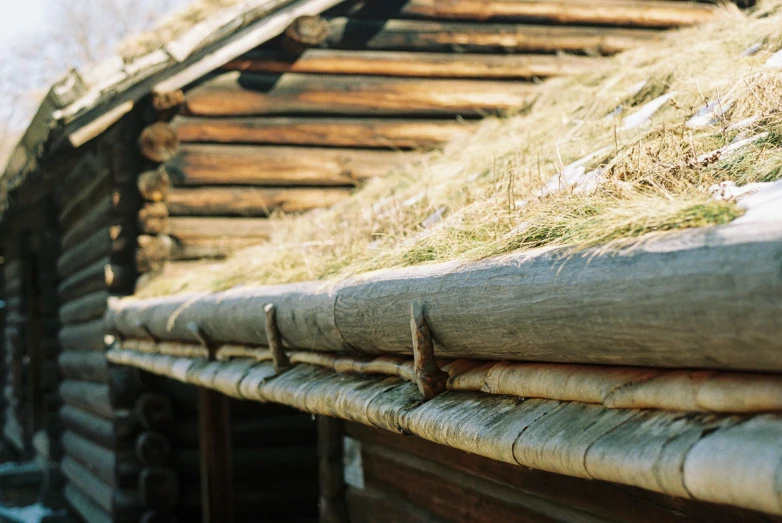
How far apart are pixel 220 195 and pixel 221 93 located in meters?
0.70

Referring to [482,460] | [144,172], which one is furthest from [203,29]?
[482,460]

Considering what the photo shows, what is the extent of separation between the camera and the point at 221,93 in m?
6.74

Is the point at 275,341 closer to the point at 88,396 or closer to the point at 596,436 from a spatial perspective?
the point at 596,436

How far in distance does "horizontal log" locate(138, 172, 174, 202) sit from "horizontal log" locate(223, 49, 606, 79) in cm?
87

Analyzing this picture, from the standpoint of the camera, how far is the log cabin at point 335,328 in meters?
1.67

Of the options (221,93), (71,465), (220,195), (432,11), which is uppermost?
(432,11)

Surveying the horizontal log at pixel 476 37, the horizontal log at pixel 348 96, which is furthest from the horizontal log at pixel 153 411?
the horizontal log at pixel 476 37

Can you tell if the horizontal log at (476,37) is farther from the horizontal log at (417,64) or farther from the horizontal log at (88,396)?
the horizontal log at (88,396)

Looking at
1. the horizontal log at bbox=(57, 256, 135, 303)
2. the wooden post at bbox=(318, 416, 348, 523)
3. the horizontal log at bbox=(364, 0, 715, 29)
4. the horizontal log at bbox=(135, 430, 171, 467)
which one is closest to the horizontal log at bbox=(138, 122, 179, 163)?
the horizontal log at bbox=(57, 256, 135, 303)

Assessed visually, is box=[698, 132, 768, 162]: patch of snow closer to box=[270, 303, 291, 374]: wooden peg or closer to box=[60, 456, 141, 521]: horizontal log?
box=[270, 303, 291, 374]: wooden peg

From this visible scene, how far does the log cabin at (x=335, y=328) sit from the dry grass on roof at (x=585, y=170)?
20cm

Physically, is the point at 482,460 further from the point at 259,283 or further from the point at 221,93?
the point at 221,93

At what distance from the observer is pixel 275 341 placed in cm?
362

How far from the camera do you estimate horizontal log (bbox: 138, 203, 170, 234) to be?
259 inches
